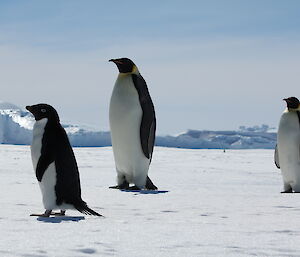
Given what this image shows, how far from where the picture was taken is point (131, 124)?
6.12 m

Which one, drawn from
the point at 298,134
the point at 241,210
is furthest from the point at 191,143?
the point at 241,210

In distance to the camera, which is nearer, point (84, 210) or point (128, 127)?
point (84, 210)

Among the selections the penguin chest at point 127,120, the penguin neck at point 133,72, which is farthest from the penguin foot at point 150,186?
the penguin neck at point 133,72

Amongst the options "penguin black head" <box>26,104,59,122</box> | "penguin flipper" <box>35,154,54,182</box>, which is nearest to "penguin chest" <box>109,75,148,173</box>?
"penguin black head" <box>26,104,59,122</box>

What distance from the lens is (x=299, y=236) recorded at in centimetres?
320

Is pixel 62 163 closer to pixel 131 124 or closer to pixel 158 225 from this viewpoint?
pixel 158 225

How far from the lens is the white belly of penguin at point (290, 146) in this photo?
6.46 m

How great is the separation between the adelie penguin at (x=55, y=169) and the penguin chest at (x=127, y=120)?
2.10 meters

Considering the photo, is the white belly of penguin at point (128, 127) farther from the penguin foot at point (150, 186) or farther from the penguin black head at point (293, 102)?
the penguin black head at point (293, 102)

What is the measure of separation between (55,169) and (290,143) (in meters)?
3.44

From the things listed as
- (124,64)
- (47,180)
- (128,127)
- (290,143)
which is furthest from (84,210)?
(290,143)

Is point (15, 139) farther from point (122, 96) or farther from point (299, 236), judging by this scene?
point (299, 236)

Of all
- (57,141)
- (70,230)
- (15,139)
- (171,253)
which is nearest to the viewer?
(171,253)

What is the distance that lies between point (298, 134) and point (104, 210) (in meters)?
3.04
